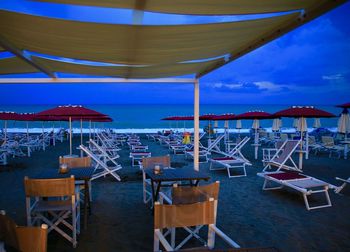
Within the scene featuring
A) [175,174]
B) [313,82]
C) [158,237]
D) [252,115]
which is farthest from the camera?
[313,82]

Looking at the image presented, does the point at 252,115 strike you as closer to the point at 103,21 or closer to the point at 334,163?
the point at 334,163

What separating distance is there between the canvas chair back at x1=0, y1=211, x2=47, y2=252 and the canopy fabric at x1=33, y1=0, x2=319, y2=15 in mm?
1802

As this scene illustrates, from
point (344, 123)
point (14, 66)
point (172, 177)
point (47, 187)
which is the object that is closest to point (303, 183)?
point (172, 177)

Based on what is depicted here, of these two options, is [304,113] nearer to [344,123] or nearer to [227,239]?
[344,123]

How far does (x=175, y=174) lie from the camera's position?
14.9 ft

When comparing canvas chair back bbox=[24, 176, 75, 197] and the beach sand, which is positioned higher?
canvas chair back bbox=[24, 176, 75, 197]

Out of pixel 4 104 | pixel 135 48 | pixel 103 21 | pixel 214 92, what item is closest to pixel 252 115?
pixel 135 48

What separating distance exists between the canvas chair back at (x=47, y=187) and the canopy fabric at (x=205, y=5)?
197 cm

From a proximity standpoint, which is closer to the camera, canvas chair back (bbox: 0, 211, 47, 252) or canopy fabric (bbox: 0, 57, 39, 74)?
canvas chair back (bbox: 0, 211, 47, 252)

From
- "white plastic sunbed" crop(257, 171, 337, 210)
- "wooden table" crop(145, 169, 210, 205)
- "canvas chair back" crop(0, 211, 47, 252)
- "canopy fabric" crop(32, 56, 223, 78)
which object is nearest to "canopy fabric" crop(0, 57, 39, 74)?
"canopy fabric" crop(32, 56, 223, 78)

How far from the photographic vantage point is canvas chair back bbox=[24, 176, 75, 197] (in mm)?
3322

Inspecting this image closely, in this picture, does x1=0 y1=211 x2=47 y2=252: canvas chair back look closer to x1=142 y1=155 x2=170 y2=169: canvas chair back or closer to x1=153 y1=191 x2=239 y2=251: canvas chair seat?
x1=153 y1=191 x2=239 y2=251: canvas chair seat

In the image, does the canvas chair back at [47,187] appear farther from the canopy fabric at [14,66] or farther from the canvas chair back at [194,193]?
the canopy fabric at [14,66]

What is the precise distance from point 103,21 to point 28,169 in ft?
24.9
